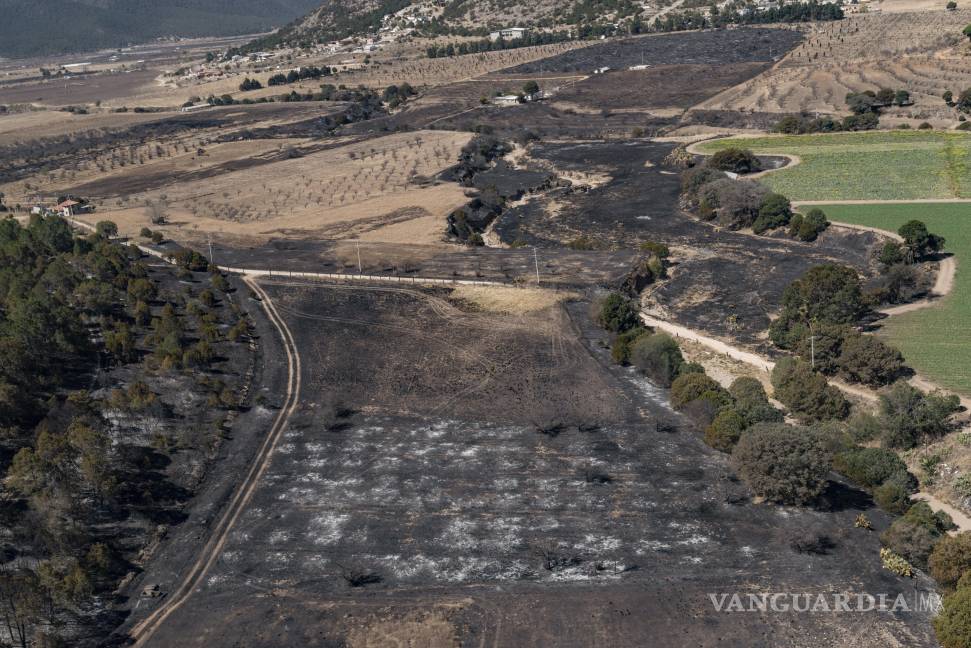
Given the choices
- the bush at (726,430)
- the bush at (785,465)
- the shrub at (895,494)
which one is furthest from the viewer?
the bush at (726,430)

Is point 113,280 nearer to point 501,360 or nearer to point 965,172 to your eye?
point 501,360

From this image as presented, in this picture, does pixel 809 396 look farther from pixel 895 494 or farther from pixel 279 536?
pixel 279 536

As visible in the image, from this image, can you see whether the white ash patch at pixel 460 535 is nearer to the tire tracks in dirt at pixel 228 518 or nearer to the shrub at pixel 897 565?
the tire tracks in dirt at pixel 228 518

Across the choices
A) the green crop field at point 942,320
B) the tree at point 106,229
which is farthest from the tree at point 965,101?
the tree at point 106,229

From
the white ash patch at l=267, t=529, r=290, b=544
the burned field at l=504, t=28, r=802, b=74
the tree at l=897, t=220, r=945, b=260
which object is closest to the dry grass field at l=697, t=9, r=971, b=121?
the burned field at l=504, t=28, r=802, b=74

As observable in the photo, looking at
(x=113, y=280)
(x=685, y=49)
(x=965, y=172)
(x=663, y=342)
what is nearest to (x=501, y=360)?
(x=663, y=342)
